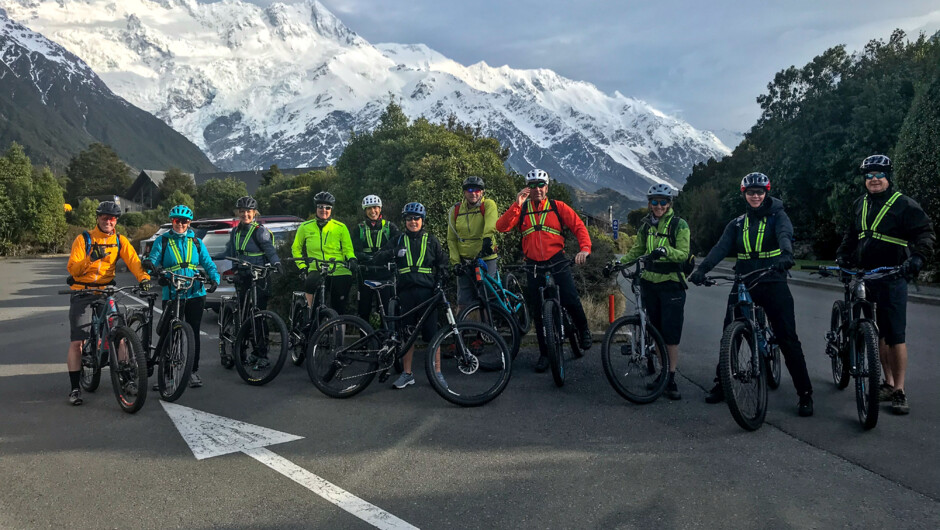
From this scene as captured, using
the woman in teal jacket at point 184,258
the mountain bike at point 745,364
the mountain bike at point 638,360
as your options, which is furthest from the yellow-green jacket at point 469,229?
the mountain bike at point 745,364

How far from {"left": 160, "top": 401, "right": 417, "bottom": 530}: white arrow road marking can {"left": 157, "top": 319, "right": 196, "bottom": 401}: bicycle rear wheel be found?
15 cm

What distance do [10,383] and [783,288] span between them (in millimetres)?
7928

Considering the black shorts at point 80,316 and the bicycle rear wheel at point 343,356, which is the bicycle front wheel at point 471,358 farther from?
the black shorts at point 80,316

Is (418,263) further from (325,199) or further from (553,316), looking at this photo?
(325,199)

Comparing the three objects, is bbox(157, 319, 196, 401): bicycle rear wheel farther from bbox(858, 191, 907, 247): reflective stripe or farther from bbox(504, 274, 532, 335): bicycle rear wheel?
bbox(858, 191, 907, 247): reflective stripe

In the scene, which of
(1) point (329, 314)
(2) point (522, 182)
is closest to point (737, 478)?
(1) point (329, 314)

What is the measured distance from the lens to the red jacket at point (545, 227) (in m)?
7.25

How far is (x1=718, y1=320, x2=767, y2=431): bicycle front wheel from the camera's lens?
5.36 m

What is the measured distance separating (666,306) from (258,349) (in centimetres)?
423

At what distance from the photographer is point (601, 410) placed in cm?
620

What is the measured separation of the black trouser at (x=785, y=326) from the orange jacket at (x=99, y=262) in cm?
577

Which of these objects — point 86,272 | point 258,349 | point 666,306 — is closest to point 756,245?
point 666,306

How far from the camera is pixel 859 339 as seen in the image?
5707 mm

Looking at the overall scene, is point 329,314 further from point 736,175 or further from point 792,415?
point 736,175
